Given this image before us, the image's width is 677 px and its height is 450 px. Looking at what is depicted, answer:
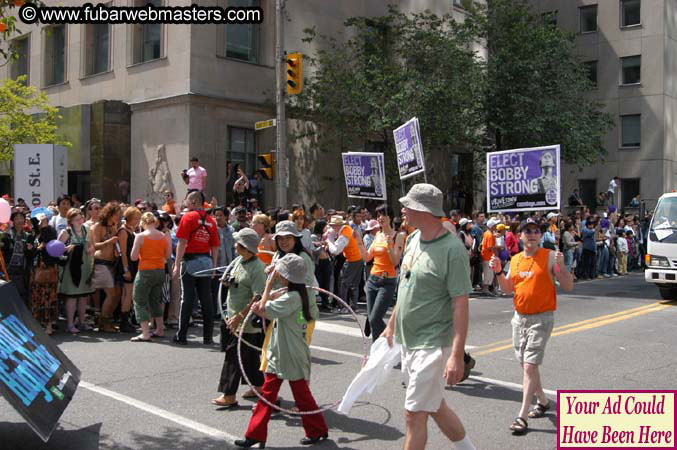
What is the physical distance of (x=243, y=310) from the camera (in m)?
6.74

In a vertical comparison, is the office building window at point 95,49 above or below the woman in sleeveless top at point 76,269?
above

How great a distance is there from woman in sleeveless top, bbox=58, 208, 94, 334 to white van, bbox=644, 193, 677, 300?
11.7 m

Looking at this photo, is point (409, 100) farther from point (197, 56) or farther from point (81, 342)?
point (81, 342)

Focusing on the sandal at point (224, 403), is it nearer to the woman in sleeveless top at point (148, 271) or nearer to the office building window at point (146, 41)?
the woman in sleeveless top at point (148, 271)

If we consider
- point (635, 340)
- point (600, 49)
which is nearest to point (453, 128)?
point (635, 340)

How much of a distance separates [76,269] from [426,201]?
7.81m

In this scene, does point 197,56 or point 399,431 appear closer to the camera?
point 399,431

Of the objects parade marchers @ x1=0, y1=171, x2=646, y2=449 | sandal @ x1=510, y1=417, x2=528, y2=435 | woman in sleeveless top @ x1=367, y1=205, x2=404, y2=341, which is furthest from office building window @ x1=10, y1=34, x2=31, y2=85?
sandal @ x1=510, y1=417, x2=528, y2=435

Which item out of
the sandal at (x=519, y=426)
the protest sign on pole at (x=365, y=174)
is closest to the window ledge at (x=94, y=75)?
the protest sign on pole at (x=365, y=174)

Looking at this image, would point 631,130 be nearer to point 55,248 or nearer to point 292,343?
point 55,248

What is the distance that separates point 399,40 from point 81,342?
18.8 metres

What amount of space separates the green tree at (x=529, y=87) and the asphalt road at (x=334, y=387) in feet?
57.0

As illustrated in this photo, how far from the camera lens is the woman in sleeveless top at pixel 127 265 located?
10953mm

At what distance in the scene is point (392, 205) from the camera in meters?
27.3
